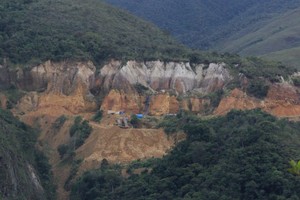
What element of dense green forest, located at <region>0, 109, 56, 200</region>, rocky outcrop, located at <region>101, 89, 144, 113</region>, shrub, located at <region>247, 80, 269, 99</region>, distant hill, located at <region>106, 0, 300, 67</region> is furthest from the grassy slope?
dense green forest, located at <region>0, 109, 56, 200</region>

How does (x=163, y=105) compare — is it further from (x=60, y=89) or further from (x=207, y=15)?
(x=207, y=15)

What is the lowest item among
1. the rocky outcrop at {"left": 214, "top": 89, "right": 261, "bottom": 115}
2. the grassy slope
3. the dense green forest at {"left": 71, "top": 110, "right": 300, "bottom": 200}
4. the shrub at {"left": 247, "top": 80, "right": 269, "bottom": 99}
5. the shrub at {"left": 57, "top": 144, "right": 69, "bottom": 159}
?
the shrub at {"left": 57, "top": 144, "right": 69, "bottom": 159}

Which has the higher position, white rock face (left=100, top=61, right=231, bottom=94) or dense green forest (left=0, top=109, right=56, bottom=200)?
white rock face (left=100, top=61, right=231, bottom=94)

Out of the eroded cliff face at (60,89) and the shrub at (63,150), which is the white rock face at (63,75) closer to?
the eroded cliff face at (60,89)

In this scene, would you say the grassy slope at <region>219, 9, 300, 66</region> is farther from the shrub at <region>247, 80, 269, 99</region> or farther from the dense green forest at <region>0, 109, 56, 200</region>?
the dense green forest at <region>0, 109, 56, 200</region>

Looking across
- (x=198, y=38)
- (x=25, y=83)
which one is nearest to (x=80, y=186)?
(x=25, y=83)

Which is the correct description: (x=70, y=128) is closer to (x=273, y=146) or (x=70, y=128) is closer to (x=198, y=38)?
(x=273, y=146)
